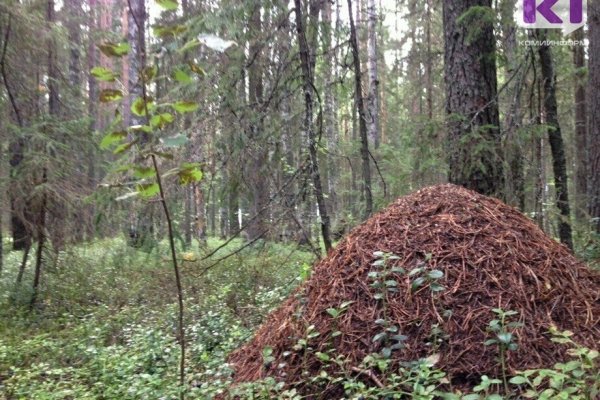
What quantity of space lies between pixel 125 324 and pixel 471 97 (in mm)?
4864

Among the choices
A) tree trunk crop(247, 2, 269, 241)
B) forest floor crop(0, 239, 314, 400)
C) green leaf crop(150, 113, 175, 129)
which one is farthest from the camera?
tree trunk crop(247, 2, 269, 241)

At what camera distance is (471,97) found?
17.4 ft

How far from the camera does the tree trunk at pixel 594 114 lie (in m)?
7.45

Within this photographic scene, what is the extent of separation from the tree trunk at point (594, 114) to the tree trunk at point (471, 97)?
308 cm

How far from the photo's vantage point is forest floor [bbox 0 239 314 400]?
13.2 ft

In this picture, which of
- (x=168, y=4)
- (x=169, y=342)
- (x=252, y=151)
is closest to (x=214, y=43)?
(x=168, y=4)

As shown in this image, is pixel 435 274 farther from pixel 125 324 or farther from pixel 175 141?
pixel 125 324

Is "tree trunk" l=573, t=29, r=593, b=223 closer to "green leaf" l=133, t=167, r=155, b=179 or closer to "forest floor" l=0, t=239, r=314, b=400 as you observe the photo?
"forest floor" l=0, t=239, r=314, b=400

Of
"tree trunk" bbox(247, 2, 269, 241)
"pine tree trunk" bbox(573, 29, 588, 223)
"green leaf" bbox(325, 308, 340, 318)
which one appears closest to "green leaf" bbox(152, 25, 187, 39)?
"green leaf" bbox(325, 308, 340, 318)

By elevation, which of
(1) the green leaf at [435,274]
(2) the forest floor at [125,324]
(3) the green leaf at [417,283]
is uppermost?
(1) the green leaf at [435,274]

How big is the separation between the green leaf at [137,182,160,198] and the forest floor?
1516mm

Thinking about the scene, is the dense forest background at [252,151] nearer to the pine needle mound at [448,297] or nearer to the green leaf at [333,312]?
the pine needle mound at [448,297]

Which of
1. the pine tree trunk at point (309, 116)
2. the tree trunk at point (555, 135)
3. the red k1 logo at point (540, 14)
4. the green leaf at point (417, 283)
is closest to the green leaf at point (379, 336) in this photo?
the green leaf at point (417, 283)

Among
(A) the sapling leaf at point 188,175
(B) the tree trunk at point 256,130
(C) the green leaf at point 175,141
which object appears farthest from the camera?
(B) the tree trunk at point 256,130
